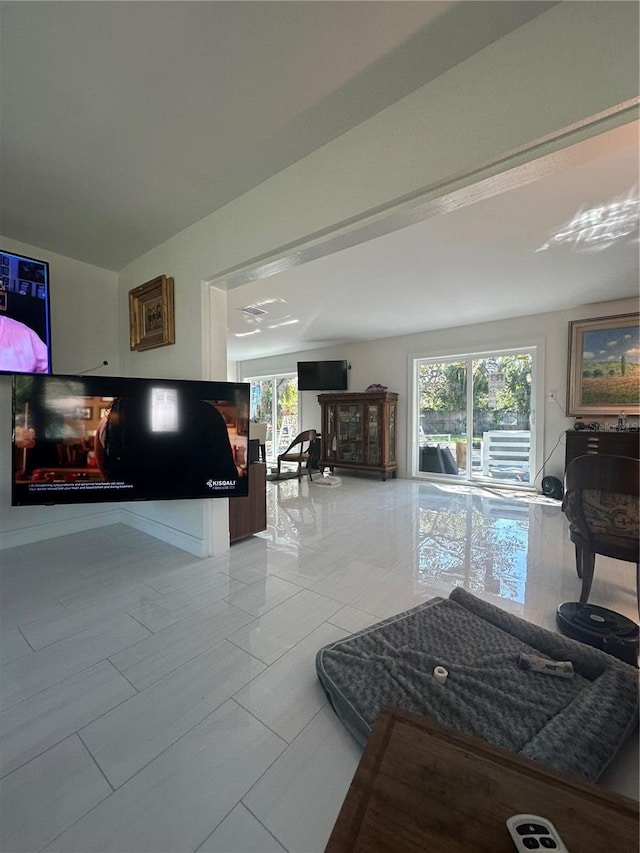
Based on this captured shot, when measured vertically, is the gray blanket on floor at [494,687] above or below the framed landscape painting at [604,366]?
below

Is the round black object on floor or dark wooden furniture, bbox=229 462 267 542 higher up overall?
dark wooden furniture, bbox=229 462 267 542

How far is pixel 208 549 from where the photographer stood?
8.21 ft

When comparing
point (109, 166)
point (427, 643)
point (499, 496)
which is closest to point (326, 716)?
point (427, 643)

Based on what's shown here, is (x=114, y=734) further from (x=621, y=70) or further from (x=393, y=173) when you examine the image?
(x=621, y=70)

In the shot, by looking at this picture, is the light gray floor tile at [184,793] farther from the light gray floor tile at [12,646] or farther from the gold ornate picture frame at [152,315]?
the gold ornate picture frame at [152,315]

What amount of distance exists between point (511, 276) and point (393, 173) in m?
2.40

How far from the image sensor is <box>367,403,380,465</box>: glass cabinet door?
560 centimetres

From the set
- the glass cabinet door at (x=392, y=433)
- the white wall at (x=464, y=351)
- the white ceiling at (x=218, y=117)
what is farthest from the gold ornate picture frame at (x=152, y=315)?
the white wall at (x=464, y=351)

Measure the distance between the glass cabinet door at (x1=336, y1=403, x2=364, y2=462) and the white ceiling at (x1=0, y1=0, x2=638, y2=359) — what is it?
9.76 feet

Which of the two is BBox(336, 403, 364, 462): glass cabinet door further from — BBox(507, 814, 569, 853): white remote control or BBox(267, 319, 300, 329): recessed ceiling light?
BBox(507, 814, 569, 853): white remote control

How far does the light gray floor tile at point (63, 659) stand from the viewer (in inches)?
51.5

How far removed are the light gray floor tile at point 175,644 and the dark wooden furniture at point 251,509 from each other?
95cm

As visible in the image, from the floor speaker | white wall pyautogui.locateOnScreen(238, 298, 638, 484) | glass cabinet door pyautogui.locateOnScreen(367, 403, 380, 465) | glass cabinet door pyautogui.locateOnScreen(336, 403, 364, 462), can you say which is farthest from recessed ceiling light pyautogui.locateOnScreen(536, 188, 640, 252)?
glass cabinet door pyautogui.locateOnScreen(336, 403, 364, 462)

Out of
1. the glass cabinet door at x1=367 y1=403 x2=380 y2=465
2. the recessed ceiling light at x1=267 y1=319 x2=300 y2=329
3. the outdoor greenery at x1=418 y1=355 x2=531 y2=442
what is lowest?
the glass cabinet door at x1=367 y1=403 x2=380 y2=465
